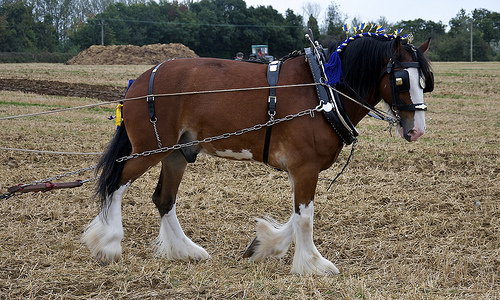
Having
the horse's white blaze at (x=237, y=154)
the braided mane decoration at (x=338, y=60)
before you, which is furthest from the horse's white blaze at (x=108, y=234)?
the braided mane decoration at (x=338, y=60)

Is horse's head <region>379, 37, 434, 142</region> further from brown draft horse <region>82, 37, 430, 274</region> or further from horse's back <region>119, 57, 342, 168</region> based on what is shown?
horse's back <region>119, 57, 342, 168</region>

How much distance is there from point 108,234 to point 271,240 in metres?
1.51

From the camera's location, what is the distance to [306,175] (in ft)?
14.1

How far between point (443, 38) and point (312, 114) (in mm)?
64145

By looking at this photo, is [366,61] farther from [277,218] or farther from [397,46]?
[277,218]

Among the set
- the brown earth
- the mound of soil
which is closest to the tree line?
the mound of soil

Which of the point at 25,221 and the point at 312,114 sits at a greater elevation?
the point at 312,114

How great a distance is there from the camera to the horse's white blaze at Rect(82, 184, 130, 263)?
457 cm

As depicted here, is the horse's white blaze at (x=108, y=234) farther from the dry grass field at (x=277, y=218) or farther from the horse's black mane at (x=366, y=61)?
the horse's black mane at (x=366, y=61)

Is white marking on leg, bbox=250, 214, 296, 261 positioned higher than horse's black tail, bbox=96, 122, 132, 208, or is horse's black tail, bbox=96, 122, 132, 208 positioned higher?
horse's black tail, bbox=96, 122, 132, 208

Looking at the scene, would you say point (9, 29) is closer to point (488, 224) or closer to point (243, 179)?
point (243, 179)

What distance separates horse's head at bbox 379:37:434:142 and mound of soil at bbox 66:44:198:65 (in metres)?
38.6

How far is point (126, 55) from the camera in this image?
42.8 metres

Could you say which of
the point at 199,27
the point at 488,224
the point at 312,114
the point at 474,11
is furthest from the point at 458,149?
the point at 474,11
